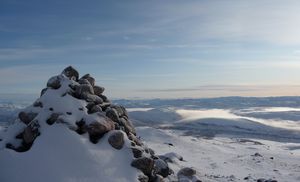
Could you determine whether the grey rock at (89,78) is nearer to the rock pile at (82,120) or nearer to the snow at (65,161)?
the rock pile at (82,120)

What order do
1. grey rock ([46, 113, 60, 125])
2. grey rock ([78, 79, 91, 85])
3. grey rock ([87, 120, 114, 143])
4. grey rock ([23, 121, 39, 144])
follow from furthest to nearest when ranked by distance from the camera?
grey rock ([78, 79, 91, 85]), grey rock ([46, 113, 60, 125]), grey rock ([87, 120, 114, 143]), grey rock ([23, 121, 39, 144])

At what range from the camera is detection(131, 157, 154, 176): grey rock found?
1655cm

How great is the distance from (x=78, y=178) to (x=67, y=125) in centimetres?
282

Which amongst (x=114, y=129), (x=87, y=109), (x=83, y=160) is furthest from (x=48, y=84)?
(x=83, y=160)

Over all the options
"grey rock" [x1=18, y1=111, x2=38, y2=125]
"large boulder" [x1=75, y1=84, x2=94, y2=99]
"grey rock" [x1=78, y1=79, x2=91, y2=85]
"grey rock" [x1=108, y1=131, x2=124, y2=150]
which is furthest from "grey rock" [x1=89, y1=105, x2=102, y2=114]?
"grey rock" [x1=18, y1=111, x2=38, y2=125]

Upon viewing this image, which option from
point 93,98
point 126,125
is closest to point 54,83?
point 93,98

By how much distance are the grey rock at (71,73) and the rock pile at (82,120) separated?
0.82 m

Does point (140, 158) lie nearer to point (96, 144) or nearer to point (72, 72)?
point (96, 144)

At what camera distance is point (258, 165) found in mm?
37094

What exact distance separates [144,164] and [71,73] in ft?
23.6

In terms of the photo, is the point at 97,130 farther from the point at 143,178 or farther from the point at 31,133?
the point at 143,178

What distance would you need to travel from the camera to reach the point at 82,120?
1742 centimetres

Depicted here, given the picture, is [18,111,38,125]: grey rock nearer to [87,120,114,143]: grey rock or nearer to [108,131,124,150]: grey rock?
[87,120,114,143]: grey rock

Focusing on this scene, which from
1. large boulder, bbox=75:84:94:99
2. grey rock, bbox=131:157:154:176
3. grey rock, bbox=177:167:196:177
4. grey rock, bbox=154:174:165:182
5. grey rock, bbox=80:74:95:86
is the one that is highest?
grey rock, bbox=80:74:95:86
